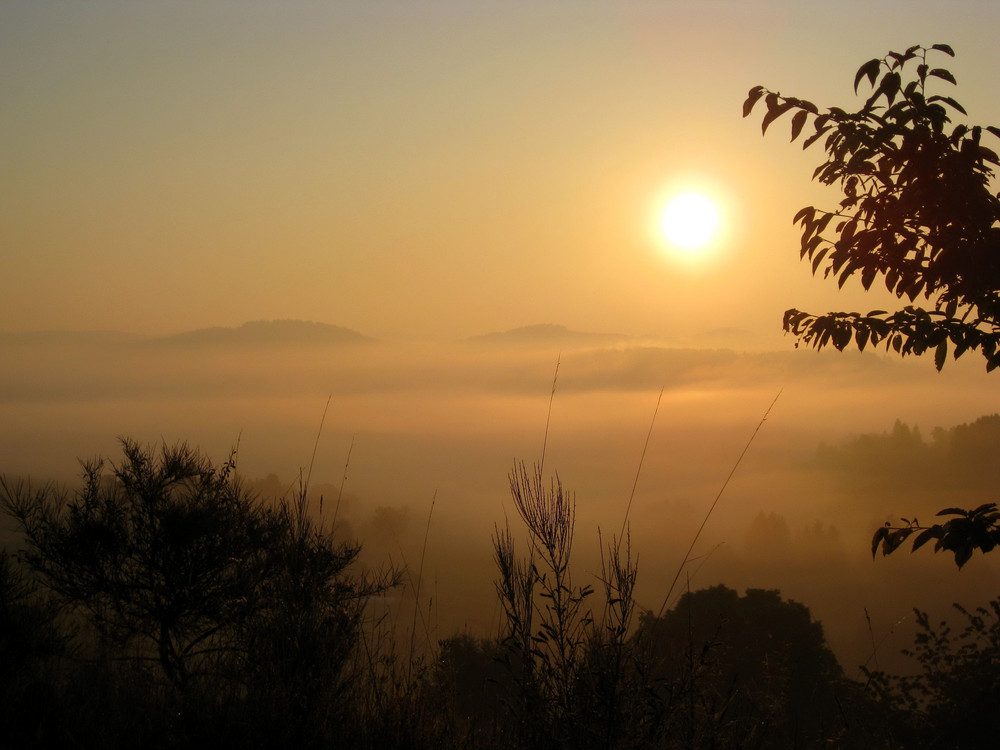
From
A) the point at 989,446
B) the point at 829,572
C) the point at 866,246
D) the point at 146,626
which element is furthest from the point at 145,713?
the point at 989,446

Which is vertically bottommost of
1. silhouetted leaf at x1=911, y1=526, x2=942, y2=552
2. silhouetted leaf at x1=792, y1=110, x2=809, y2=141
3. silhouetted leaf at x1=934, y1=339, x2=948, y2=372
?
silhouetted leaf at x1=911, y1=526, x2=942, y2=552

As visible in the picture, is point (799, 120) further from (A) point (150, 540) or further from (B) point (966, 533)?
(A) point (150, 540)

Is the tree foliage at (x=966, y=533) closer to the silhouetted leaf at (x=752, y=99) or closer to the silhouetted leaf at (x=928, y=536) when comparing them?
the silhouetted leaf at (x=928, y=536)

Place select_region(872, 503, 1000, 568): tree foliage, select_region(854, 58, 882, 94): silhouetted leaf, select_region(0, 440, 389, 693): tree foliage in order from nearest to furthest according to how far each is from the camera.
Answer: select_region(872, 503, 1000, 568): tree foliage < select_region(854, 58, 882, 94): silhouetted leaf < select_region(0, 440, 389, 693): tree foliage

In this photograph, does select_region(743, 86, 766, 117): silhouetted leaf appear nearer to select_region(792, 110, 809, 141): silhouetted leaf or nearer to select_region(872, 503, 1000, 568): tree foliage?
select_region(792, 110, 809, 141): silhouetted leaf

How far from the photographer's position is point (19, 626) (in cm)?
742

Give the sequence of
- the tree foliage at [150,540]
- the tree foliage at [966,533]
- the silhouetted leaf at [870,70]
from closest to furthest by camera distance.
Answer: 1. the tree foliage at [966,533]
2. the silhouetted leaf at [870,70]
3. the tree foliage at [150,540]

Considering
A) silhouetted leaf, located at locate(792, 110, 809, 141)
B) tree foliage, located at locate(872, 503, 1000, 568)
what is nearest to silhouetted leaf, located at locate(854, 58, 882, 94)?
silhouetted leaf, located at locate(792, 110, 809, 141)

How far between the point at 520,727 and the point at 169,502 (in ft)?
30.1

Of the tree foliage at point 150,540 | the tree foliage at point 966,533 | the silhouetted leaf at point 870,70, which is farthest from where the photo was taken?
the tree foliage at point 150,540

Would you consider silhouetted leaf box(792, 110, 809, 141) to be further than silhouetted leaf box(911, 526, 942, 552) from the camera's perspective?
Yes

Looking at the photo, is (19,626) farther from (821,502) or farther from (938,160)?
(821,502)

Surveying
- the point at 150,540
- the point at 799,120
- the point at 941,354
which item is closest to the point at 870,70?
the point at 799,120

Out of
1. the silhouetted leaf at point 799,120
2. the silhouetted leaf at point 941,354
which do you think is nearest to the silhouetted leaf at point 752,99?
the silhouetted leaf at point 799,120
